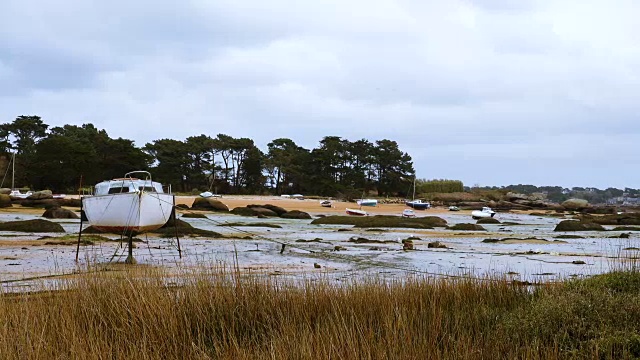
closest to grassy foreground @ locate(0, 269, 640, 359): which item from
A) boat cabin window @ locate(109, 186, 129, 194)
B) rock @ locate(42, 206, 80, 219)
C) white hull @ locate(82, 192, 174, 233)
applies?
white hull @ locate(82, 192, 174, 233)

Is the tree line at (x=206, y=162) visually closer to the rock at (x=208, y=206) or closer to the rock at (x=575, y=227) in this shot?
the rock at (x=208, y=206)

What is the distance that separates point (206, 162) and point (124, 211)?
249 feet

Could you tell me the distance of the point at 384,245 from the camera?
2289cm

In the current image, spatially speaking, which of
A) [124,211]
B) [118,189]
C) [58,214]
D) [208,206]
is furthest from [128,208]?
[208,206]

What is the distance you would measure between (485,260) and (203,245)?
988 cm

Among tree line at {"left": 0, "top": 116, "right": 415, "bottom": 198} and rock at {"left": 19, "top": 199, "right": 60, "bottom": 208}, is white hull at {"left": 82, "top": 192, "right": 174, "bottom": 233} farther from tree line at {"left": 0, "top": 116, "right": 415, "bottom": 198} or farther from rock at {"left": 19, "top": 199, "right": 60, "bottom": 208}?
tree line at {"left": 0, "top": 116, "right": 415, "bottom": 198}

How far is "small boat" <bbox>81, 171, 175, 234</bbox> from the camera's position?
55.1 ft

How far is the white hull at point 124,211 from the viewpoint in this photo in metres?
16.8

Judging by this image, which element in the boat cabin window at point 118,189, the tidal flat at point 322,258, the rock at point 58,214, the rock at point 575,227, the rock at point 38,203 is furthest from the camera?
the rock at point 38,203

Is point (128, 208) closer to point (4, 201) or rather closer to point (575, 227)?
point (575, 227)

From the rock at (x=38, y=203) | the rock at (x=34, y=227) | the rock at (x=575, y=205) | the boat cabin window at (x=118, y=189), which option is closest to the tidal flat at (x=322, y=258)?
the rock at (x=34, y=227)

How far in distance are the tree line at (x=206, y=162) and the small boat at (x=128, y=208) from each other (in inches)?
2293

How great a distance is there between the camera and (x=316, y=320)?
7.33 meters

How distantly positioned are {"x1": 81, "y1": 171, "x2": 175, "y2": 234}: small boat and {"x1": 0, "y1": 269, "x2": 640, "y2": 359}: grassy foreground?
25.8 ft
